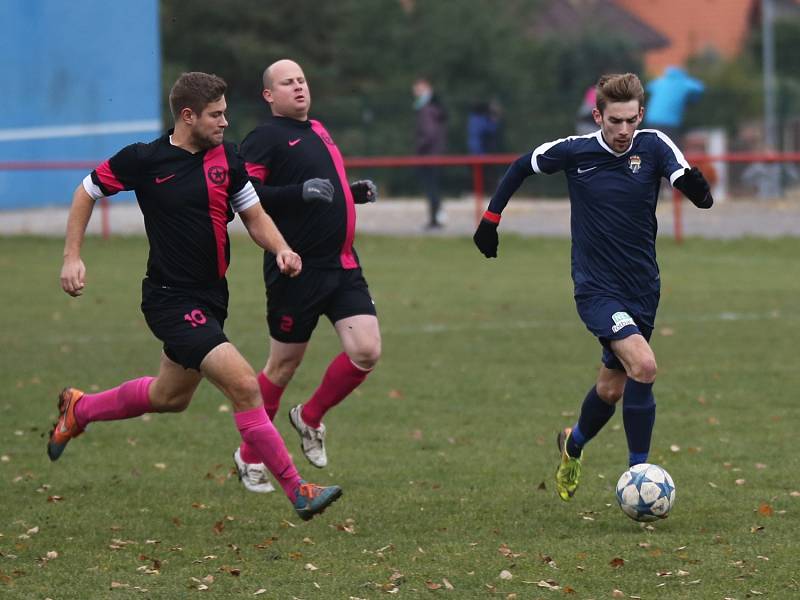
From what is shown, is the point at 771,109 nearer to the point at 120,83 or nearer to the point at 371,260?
the point at 120,83

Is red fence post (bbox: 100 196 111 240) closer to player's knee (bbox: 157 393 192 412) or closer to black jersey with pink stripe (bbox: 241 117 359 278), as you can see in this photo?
black jersey with pink stripe (bbox: 241 117 359 278)

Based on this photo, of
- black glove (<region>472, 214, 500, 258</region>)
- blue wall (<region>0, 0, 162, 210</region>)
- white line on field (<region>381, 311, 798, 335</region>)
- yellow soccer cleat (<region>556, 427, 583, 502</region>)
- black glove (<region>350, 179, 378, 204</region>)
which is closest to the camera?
yellow soccer cleat (<region>556, 427, 583, 502</region>)

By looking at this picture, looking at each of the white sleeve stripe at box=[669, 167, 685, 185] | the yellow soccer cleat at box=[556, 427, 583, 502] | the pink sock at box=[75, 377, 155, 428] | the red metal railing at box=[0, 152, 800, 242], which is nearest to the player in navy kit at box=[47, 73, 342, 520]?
the pink sock at box=[75, 377, 155, 428]

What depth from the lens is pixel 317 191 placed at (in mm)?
7375

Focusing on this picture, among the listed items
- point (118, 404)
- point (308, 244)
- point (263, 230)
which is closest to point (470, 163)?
point (308, 244)

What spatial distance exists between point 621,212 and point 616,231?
3.7 inches

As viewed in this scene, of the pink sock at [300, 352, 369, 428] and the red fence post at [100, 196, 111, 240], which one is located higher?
the pink sock at [300, 352, 369, 428]

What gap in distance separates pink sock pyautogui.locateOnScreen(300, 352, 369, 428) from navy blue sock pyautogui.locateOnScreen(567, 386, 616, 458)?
1.26 meters

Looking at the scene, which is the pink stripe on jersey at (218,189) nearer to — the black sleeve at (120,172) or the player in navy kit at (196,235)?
the player in navy kit at (196,235)

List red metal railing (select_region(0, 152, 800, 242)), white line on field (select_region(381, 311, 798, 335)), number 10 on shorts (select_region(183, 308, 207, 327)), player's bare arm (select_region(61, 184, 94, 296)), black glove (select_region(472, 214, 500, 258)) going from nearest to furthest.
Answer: player's bare arm (select_region(61, 184, 94, 296))
number 10 on shorts (select_region(183, 308, 207, 327))
black glove (select_region(472, 214, 500, 258))
white line on field (select_region(381, 311, 798, 335))
red metal railing (select_region(0, 152, 800, 242))

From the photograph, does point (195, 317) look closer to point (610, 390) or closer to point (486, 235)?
point (486, 235)

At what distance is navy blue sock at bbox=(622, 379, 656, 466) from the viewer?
280 inches

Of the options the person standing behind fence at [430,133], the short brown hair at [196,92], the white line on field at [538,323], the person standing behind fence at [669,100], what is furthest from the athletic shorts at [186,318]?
the person standing behind fence at [669,100]

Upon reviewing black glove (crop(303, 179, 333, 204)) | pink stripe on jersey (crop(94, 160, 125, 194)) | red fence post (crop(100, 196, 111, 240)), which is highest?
pink stripe on jersey (crop(94, 160, 125, 194))
